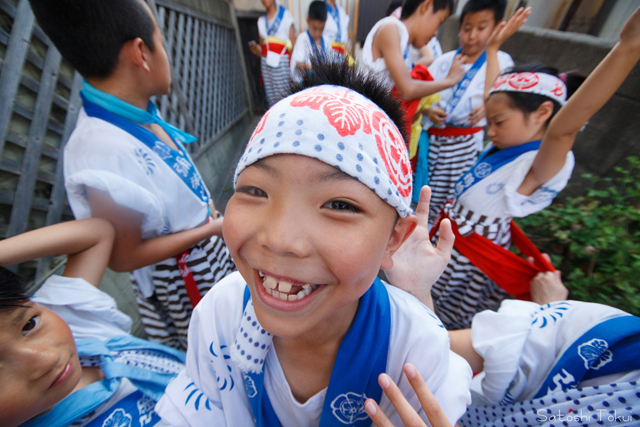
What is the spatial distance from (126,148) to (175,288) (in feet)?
2.82

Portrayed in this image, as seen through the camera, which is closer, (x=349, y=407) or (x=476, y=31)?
(x=349, y=407)

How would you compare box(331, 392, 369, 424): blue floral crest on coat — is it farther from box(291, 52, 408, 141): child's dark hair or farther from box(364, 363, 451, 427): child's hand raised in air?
box(291, 52, 408, 141): child's dark hair

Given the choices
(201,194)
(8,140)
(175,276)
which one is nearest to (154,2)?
(8,140)

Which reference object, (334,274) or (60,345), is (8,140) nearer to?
(60,345)

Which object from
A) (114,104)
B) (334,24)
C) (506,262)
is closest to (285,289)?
(114,104)

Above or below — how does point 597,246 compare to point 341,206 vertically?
below

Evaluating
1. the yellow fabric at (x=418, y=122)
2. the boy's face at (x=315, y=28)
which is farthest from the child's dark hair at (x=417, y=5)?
the boy's face at (x=315, y=28)

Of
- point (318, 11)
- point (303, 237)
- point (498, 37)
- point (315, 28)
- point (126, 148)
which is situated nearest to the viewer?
point (303, 237)

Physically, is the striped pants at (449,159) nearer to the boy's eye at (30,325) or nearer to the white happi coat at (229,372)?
the white happi coat at (229,372)

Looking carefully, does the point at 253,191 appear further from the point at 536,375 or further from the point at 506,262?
the point at 506,262

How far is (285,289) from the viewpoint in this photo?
689mm

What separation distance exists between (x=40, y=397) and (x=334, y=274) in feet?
3.01

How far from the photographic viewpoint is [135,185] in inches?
46.6

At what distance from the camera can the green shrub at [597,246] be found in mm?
1676
